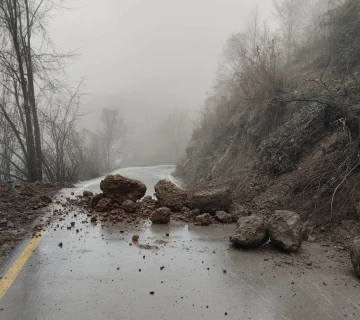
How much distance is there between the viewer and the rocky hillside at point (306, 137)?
6.92 meters

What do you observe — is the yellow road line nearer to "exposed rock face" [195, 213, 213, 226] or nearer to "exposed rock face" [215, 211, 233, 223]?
"exposed rock face" [195, 213, 213, 226]

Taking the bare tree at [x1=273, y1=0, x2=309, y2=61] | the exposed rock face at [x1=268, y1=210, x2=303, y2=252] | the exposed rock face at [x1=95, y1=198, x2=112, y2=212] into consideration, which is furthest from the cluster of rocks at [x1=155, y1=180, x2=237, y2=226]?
the bare tree at [x1=273, y1=0, x2=309, y2=61]

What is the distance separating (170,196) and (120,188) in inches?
49.2

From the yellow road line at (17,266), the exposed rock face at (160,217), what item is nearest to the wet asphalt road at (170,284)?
the yellow road line at (17,266)

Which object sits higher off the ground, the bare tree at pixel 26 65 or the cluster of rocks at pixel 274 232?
the bare tree at pixel 26 65

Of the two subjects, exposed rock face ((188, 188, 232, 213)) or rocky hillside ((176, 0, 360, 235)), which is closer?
rocky hillside ((176, 0, 360, 235))

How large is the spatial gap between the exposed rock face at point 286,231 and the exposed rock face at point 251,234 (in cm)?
14

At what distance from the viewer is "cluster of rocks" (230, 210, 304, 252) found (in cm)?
543

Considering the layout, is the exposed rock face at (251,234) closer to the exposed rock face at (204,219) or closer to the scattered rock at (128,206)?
the exposed rock face at (204,219)

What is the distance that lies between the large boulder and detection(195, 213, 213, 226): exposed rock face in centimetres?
194

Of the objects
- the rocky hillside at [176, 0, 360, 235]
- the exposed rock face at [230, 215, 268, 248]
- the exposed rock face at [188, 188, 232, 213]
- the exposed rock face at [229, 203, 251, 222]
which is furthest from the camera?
the exposed rock face at [188, 188, 232, 213]

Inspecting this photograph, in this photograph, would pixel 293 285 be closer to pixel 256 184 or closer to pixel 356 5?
pixel 256 184

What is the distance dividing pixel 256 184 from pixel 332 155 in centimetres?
234

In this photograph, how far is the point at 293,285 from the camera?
420cm
